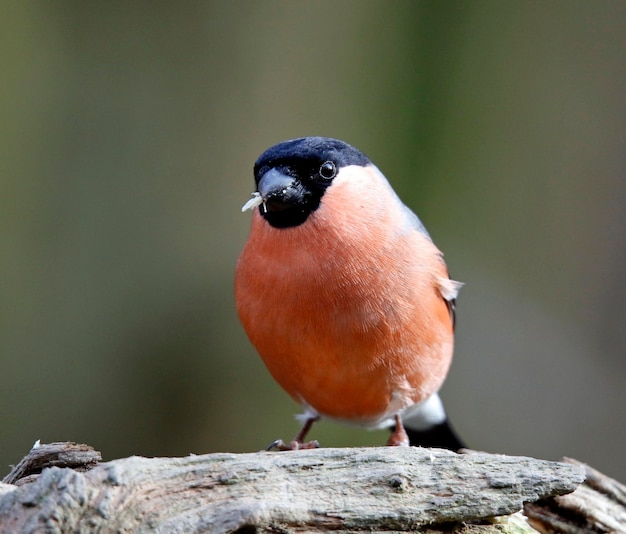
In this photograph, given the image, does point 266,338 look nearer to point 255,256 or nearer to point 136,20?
point 255,256

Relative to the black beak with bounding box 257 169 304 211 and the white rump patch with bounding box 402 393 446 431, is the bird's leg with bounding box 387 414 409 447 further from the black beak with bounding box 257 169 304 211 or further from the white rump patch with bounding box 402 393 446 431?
the black beak with bounding box 257 169 304 211

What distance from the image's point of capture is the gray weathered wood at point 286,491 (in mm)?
2227

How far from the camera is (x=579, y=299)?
736 cm

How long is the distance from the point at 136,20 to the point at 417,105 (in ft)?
8.45

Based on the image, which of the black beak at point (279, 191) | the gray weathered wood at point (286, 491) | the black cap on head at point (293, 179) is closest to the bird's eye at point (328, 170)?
the black cap on head at point (293, 179)

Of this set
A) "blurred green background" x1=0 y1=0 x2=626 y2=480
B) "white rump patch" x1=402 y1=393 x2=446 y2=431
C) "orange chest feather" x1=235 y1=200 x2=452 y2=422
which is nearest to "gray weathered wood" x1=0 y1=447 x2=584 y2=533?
"orange chest feather" x1=235 y1=200 x2=452 y2=422

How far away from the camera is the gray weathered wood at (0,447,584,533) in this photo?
223 centimetres

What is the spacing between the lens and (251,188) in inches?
258

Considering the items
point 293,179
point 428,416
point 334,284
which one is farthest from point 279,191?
point 428,416

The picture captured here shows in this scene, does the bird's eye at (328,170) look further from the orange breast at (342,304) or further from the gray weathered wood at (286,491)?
the gray weathered wood at (286,491)

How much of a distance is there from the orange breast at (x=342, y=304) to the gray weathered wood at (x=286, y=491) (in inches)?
26.5

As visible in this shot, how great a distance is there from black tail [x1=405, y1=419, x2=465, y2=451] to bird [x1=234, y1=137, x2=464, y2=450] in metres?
Result: 1.29

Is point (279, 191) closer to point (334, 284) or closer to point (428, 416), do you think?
point (334, 284)

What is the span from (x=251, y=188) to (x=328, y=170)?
3064 mm
